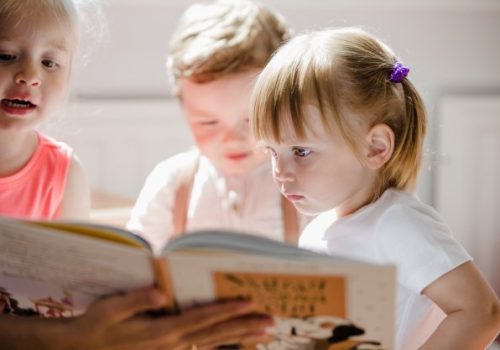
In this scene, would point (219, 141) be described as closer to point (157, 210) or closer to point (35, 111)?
point (157, 210)

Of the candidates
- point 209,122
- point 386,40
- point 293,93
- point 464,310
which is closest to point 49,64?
point 209,122

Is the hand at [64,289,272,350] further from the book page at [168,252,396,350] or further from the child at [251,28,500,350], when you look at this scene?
the child at [251,28,500,350]


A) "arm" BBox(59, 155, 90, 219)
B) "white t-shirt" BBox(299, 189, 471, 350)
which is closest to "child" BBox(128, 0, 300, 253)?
"arm" BBox(59, 155, 90, 219)

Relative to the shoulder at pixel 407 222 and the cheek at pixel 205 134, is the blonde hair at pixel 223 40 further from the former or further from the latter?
the shoulder at pixel 407 222

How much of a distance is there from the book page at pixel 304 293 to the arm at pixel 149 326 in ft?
0.06

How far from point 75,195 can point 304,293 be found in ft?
2.29

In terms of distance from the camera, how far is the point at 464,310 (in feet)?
3.20

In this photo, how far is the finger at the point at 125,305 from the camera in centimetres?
88

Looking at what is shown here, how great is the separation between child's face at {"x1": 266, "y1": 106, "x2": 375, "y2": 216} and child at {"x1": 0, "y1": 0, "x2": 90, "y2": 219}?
0.39 m

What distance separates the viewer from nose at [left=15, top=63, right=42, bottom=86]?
1211 millimetres

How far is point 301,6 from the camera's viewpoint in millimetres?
2383

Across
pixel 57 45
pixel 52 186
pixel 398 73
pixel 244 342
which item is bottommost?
pixel 244 342

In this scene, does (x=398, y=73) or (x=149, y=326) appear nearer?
(x=149, y=326)

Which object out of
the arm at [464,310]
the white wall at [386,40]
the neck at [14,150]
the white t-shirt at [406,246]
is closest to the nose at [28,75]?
the neck at [14,150]
